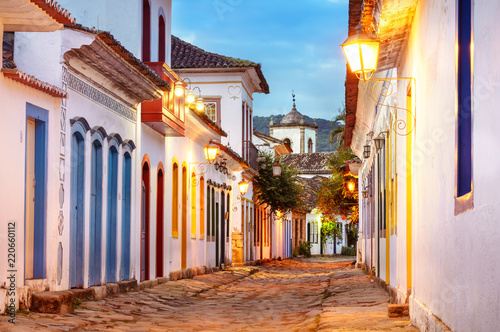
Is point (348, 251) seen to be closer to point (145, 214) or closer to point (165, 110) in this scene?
point (145, 214)

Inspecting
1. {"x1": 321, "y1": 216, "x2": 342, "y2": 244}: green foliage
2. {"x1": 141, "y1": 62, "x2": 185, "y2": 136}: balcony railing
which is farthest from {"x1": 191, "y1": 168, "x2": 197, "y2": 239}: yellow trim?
{"x1": 321, "y1": 216, "x2": 342, "y2": 244}: green foliage

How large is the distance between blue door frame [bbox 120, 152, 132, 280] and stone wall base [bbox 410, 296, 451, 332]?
278 inches

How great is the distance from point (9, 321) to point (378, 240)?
10213 millimetres

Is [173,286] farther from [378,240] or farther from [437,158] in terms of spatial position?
[437,158]

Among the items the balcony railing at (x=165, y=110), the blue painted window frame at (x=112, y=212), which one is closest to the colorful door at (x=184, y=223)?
the balcony railing at (x=165, y=110)

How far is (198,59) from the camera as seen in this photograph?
29859 mm

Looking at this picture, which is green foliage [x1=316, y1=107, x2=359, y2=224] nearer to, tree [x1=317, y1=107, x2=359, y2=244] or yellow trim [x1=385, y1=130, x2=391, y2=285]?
tree [x1=317, y1=107, x2=359, y2=244]

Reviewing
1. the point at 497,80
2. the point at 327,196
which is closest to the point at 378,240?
the point at 497,80

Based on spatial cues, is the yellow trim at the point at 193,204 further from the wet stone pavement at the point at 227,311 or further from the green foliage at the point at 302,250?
the green foliage at the point at 302,250

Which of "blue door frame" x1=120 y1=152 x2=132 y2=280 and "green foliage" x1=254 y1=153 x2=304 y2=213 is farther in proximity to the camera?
"green foliage" x1=254 y1=153 x2=304 y2=213

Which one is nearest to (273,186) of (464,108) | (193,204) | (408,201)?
(193,204)

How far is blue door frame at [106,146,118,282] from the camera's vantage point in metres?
14.1

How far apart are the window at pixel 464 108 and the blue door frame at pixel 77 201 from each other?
7.14 metres

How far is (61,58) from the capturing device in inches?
438
